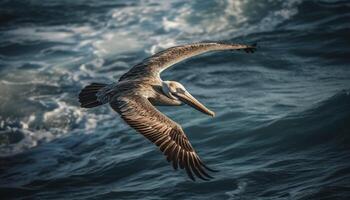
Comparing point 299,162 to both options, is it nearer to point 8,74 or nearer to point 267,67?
point 267,67

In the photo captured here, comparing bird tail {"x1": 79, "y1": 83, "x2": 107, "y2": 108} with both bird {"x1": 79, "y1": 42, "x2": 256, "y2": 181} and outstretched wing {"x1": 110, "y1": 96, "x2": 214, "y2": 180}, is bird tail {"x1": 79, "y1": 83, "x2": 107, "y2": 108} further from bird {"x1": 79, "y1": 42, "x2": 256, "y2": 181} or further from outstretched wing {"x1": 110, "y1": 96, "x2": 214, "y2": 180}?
outstretched wing {"x1": 110, "y1": 96, "x2": 214, "y2": 180}

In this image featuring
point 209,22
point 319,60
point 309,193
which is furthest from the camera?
point 209,22

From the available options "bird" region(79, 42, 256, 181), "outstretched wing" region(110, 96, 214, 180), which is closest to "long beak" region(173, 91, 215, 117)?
"bird" region(79, 42, 256, 181)

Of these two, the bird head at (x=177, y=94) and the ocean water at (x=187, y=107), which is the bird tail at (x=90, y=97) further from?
the ocean water at (x=187, y=107)

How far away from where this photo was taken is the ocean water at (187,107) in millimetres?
9391

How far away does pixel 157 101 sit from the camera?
8.75 m

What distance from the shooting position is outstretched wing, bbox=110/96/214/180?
7336 millimetres

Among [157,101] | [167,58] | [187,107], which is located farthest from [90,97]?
[187,107]

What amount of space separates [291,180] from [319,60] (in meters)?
5.09

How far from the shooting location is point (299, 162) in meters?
9.29

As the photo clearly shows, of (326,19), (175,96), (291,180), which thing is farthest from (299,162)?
(326,19)

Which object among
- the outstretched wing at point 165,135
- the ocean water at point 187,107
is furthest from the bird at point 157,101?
the ocean water at point 187,107

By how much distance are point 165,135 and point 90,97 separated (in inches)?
69.2

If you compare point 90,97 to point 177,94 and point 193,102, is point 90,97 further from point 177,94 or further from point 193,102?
point 193,102
